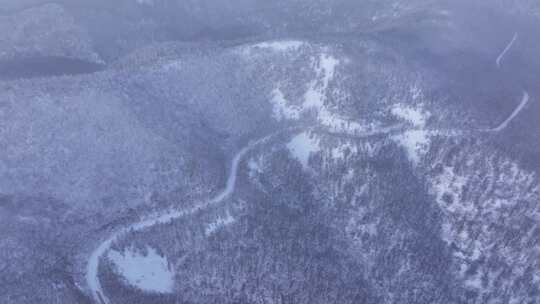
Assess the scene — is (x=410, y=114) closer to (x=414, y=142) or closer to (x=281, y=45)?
(x=414, y=142)

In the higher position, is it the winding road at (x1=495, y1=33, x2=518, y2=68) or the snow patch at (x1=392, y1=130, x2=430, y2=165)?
the winding road at (x1=495, y1=33, x2=518, y2=68)

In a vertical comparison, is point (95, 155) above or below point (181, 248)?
above

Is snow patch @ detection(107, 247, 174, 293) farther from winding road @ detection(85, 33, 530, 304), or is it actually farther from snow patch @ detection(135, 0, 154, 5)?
snow patch @ detection(135, 0, 154, 5)

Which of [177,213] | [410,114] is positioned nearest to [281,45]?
[410,114]

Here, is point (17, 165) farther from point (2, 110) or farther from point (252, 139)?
point (252, 139)

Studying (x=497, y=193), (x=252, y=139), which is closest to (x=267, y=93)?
(x=252, y=139)

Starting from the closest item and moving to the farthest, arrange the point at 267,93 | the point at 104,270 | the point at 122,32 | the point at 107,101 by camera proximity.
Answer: the point at 104,270
the point at 107,101
the point at 267,93
the point at 122,32

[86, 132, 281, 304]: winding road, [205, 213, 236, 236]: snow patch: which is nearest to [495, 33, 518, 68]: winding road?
[86, 132, 281, 304]: winding road
